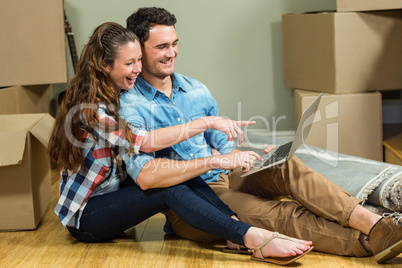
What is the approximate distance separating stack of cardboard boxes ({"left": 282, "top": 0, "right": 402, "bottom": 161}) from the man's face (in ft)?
3.05

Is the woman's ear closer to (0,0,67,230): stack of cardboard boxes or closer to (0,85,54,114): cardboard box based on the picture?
(0,0,67,230): stack of cardboard boxes

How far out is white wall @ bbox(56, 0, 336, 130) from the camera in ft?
9.48

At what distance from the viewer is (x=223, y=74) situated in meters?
2.98

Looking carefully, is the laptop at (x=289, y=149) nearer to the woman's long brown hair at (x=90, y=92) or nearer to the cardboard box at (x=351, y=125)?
the woman's long brown hair at (x=90, y=92)

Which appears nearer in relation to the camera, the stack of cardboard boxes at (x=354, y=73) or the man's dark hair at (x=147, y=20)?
the man's dark hair at (x=147, y=20)

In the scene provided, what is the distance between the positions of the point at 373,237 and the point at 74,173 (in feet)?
2.88

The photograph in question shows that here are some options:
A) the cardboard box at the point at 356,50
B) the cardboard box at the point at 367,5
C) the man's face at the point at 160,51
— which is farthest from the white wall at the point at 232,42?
the man's face at the point at 160,51

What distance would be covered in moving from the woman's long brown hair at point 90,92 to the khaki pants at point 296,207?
0.38m

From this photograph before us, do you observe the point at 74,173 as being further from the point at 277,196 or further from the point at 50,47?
the point at 50,47

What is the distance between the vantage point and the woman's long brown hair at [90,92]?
1639 mm

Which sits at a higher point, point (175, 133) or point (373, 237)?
point (175, 133)

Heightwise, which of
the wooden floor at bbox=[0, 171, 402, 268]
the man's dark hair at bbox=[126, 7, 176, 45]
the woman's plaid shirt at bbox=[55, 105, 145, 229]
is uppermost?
the man's dark hair at bbox=[126, 7, 176, 45]

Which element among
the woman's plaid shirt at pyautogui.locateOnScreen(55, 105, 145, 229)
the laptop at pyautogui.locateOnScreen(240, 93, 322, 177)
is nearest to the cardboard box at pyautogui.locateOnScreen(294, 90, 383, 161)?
the laptop at pyautogui.locateOnScreen(240, 93, 322, 177)

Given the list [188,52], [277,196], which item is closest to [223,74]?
[188,52]
